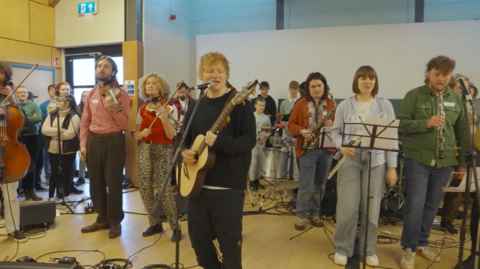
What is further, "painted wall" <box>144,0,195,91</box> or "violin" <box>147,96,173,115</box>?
"painted wall" <box>144,0,195,91</box>

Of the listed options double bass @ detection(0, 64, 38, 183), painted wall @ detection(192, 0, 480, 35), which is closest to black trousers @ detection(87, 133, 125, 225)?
double bass @ detection(0, 64, 38, 183)

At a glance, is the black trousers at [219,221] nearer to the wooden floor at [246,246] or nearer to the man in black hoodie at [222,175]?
the man in black hoodie at [222,175]

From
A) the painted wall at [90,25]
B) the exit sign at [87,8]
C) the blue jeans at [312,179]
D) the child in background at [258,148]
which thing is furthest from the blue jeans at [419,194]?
the exit sign at [87,8]

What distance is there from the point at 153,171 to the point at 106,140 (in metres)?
0.52

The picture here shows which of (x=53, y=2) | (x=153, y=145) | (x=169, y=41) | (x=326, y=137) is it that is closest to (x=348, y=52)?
(x=326, y=137)

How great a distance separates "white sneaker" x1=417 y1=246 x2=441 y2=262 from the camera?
2.86 m

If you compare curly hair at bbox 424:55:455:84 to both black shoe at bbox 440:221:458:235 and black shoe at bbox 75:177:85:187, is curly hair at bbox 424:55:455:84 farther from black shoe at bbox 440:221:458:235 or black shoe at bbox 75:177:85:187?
black shoe at bbox 75:177:85:187

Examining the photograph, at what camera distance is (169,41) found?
20.6 feet

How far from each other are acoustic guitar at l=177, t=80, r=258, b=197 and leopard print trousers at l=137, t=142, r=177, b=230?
1446mm

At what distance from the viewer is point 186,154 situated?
1.84 metres

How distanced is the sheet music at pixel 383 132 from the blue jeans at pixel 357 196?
256 millimetres

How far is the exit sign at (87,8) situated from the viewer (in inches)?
218

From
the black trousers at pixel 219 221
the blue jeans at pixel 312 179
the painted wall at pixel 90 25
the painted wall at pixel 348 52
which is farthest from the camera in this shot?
the painted wall at pixel 90 25

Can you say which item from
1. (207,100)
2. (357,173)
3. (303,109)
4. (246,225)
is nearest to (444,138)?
(357,173)
